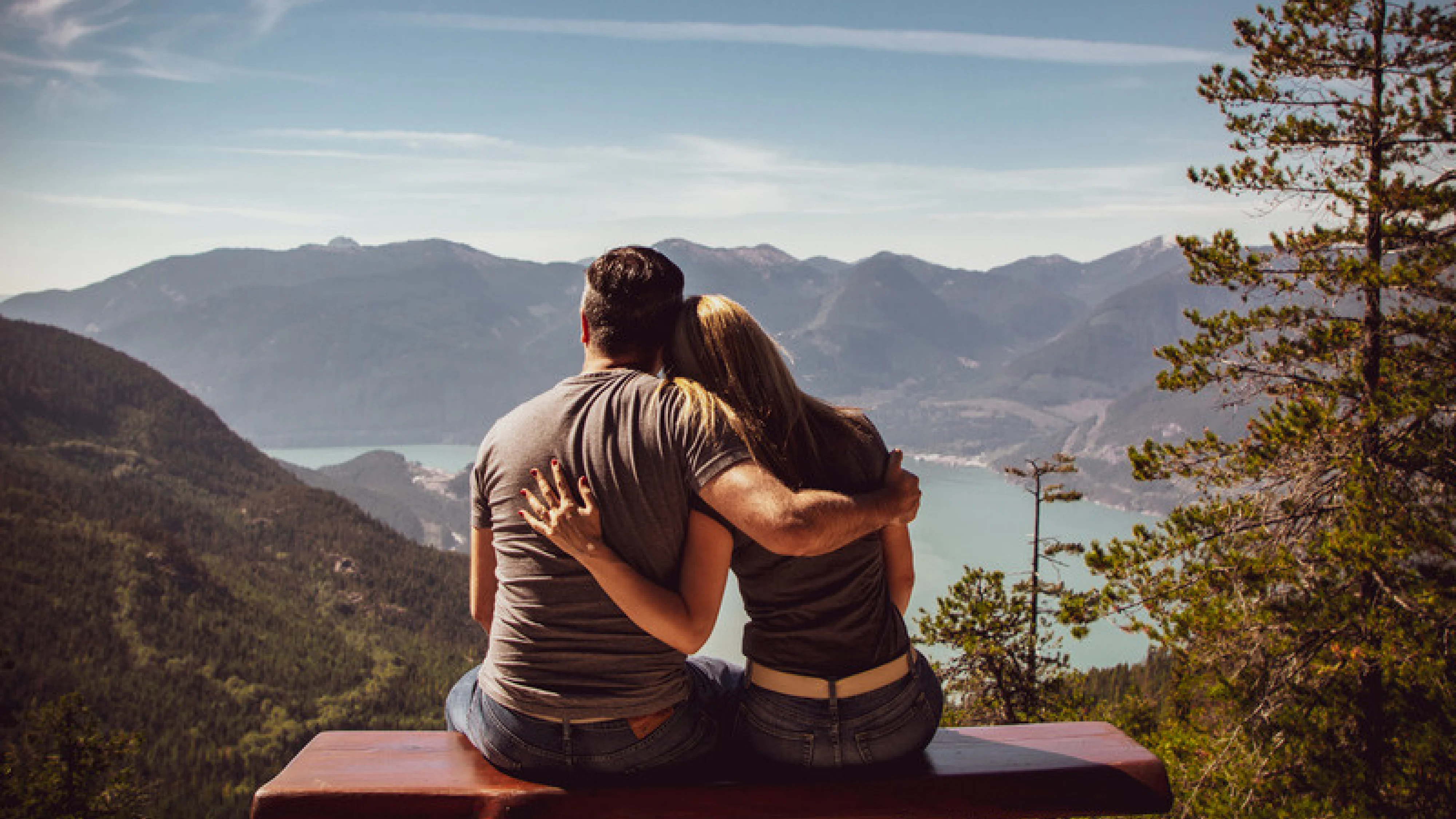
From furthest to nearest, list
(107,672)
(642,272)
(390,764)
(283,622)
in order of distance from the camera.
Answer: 1. (283,622)
2. (107,672)
3. (390,764)
4. (642,272)

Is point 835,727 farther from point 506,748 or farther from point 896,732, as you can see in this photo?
point 506,748

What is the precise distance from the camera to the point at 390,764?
8.66 feet

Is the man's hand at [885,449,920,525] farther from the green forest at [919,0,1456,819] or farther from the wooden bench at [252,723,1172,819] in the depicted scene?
the green forest at [919,0,1456,819]

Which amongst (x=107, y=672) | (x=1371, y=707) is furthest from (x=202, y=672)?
(x=1371, y=707)

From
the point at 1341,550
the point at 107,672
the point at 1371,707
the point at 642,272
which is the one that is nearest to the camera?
the point at 642,272

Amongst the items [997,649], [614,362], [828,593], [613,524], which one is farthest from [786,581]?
[997,649]

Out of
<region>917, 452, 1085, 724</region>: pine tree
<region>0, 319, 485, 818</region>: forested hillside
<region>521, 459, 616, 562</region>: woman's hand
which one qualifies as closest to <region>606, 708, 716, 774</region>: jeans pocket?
Answer: <region>521, 459, 616, 562</region>: woman's hand

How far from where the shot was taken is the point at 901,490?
8.15 feet

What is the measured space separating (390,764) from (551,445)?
1.03 m

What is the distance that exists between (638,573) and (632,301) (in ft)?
2.19

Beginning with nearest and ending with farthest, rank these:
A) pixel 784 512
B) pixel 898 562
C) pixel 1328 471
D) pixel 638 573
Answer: pixel 784 512
pixel 638 573
pixel 898 562
pixel 1328 471

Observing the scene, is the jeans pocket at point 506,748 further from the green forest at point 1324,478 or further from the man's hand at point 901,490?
the green forest at point 1324,478

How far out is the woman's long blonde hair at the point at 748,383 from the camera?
2312 mm

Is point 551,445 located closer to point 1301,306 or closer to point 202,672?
point 1301,306
